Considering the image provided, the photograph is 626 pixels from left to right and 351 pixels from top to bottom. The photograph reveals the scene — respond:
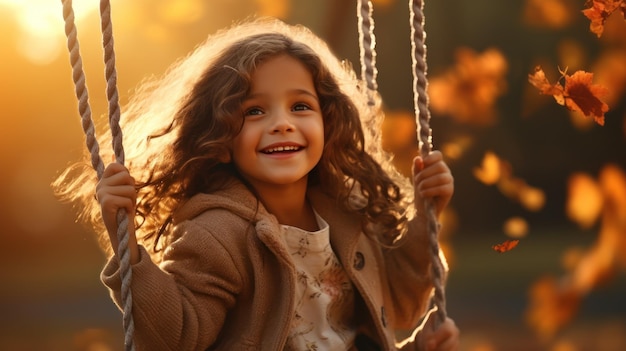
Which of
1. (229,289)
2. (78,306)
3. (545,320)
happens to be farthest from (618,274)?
(229,289)

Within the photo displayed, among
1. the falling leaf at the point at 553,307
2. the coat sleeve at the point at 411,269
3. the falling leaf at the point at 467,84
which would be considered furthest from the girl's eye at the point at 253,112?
the falling leaf at the point at 553,307

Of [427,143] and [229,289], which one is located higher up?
[427,143]

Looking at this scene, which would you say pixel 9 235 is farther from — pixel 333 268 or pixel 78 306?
pixel 333 268

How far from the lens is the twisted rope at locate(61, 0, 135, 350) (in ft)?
5.61

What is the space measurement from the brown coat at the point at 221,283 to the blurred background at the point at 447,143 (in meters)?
3.04

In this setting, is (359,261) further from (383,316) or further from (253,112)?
(253,112)

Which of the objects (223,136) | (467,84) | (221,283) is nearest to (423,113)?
(223,136)

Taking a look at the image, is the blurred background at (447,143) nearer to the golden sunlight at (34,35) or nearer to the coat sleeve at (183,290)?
the golden sunlight at (34,35)

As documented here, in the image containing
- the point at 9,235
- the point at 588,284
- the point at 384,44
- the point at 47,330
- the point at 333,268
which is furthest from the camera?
the point at 9,235

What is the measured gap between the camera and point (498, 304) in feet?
18.9

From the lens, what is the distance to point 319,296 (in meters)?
2.05

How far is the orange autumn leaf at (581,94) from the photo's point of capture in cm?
187

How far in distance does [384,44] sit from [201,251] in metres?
4.26

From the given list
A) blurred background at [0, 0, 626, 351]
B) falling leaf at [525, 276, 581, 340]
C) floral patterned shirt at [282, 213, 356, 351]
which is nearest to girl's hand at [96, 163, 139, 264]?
floral patterned shirt at [282, 213, 356, 351]
